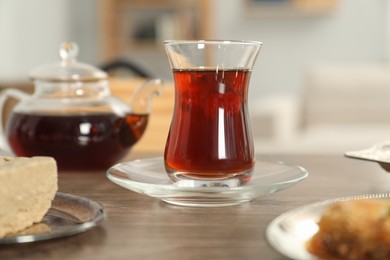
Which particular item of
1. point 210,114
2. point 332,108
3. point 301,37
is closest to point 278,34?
point 301,37

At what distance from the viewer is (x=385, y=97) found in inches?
159

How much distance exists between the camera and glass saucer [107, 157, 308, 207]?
806 mm

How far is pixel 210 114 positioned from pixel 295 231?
0.88 feet

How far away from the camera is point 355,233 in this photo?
565 millimetres

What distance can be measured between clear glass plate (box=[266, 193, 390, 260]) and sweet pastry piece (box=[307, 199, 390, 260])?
1 centimetres

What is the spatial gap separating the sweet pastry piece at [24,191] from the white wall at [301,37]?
4.94 metres

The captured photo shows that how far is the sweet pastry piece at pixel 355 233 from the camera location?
0.56 m

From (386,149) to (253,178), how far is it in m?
0.25

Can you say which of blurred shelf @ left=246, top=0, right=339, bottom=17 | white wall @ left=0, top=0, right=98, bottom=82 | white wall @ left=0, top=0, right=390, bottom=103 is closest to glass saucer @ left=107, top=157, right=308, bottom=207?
white wall @ left=0, top=0, right=98, bottom=82

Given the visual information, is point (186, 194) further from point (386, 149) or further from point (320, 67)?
point (320, 67)

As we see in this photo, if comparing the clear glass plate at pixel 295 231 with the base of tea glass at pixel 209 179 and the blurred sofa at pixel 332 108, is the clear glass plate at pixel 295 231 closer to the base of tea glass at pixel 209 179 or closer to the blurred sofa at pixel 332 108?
the base of tea glass at pixel 209 179

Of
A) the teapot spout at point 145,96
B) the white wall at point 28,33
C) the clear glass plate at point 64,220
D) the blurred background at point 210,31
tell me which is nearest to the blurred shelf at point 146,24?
the blurred background at point 210,31

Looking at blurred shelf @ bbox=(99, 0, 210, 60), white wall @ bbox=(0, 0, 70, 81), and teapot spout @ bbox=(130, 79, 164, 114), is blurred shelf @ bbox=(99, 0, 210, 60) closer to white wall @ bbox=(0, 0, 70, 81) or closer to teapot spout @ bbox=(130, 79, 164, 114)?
white wall @ bbox=(0, 0, 70, 81)

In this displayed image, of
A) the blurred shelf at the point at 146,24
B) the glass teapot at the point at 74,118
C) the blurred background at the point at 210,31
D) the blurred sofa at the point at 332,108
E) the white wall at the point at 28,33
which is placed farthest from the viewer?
the blurred shelf at the point at 146,24
